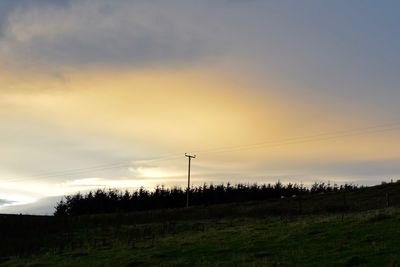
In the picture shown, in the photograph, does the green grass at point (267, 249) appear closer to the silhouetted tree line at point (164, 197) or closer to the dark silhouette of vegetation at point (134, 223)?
the dark silhouette of vegetation at point (134, 223)

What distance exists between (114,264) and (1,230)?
3638 centimetres

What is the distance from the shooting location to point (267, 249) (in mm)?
28812

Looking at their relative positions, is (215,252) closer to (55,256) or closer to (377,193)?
(55,256)

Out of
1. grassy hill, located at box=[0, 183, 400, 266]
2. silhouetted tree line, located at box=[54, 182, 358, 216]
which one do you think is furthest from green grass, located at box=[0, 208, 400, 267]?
silhouetted tree line, located at box=[54, 182, 358, 216]

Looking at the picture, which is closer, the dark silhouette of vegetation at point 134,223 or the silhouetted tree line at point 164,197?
the dark silhouette of vegetation at point 134,223

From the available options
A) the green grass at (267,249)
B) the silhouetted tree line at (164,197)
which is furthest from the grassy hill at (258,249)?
the silhouetted tree line at (164,197)

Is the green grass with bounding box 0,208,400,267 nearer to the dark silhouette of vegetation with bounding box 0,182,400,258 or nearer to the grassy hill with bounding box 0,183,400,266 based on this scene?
the grassy hill with bounding box 0,183,400,266

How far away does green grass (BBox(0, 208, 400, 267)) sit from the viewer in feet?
80.6

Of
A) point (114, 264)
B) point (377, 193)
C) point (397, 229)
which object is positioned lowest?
point (114, 264)

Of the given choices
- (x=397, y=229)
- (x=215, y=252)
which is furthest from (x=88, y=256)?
(x=397, y=229)

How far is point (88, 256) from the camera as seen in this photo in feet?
111

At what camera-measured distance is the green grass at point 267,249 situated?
2456 centimetres

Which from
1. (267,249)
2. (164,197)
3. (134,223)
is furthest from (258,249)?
(164,197)

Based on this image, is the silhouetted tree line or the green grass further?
the silhouetted tree line
